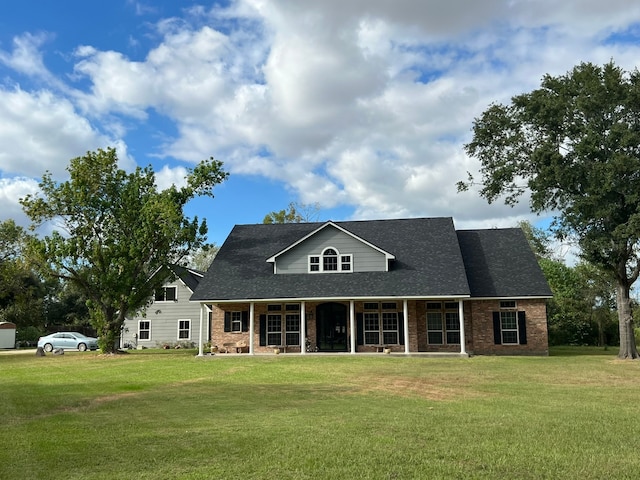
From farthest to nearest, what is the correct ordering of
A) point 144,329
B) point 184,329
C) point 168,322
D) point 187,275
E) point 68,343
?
1. point 187,275
2. point 144,329
3. point 168,322
4. point 184,329
5. point 68,343

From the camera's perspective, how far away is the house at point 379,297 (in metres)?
27.2

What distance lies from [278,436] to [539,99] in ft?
75.0

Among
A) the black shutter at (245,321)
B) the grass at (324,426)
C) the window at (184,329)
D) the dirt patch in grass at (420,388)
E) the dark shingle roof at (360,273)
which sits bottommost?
the dirt patch in grass at (420,388)

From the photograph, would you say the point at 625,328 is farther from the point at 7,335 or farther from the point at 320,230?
the point at 7,335

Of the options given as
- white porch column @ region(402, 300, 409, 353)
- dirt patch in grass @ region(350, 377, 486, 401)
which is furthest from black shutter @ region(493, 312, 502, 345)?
dirt patch in grass @ region(350, 377, 486, 401)

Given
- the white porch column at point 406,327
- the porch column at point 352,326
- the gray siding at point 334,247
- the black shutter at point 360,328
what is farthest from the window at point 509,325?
the porch column at point 352,326

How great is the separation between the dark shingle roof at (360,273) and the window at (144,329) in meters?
11.5

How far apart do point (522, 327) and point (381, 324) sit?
22.2 ft

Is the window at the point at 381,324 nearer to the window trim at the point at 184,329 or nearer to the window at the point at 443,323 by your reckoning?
the window at the point at 443,323

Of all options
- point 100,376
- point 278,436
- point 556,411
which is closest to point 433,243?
point 100,376

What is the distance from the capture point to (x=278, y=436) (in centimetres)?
846

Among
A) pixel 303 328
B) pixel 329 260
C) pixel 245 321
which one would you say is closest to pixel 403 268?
pixel 329 260

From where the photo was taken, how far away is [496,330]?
27.6 metres

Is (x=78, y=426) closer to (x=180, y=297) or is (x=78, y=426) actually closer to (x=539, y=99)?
(x=539, y=99)
